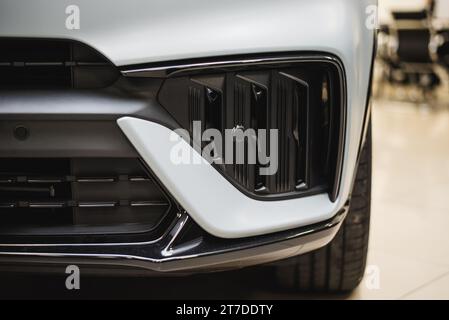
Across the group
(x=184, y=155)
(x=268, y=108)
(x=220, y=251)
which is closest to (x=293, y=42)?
(x=268, y=108)

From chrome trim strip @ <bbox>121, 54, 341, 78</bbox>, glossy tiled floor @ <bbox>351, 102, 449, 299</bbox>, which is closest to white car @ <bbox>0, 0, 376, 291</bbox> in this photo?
chrome trim strip @ <bbox>121, 54, 341, 78</bbox>

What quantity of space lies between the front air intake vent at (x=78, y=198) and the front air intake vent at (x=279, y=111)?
14 centimetres

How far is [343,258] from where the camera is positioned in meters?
1.35

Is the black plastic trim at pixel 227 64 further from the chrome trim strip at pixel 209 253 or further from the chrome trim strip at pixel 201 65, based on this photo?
the chrome trim strip at pixel 209 253

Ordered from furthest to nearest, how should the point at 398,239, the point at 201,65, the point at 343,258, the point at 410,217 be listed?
the point at 410,217, the point at 398,239, the point at 343,258, the point at 201,65

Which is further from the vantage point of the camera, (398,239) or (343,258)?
(398,239)

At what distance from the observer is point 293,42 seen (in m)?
0.95

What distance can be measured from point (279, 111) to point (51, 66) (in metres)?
0.38

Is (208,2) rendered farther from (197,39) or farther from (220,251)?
(220,251)

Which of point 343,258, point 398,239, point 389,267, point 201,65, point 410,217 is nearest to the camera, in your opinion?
point 201,65

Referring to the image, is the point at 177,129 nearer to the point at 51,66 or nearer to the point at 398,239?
the point at 51,66

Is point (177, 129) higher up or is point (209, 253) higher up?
point (177, 129)

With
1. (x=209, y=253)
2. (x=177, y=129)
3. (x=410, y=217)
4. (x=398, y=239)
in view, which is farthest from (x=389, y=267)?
(x=177, y=129)

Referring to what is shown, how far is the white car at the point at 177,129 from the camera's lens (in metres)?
0.93
